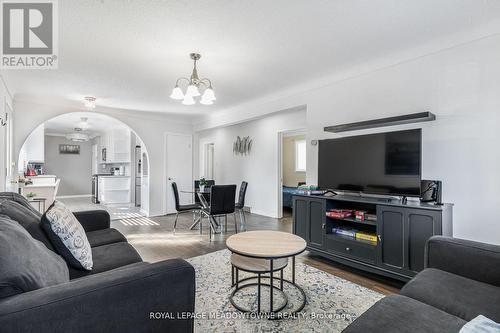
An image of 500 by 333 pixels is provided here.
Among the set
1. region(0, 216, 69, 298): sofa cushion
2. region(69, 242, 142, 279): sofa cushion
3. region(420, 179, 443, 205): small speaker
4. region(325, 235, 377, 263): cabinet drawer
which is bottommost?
region(325, 235, 377, 263): cabinet drawer

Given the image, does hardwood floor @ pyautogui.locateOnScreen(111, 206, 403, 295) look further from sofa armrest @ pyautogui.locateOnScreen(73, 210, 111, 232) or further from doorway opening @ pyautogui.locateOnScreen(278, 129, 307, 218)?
doorway opening @ pyautogui.locateOnScreen(278, 129, 307, 218)

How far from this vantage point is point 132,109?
548 centimetres

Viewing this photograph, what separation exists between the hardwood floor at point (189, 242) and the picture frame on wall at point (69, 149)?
632cm

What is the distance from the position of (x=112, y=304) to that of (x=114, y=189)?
313 inches

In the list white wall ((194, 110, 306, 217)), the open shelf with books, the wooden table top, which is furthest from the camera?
white wall ((194, 110, 306, 217))

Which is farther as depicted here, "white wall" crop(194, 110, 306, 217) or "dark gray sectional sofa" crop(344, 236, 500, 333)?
"white wall" crop(194, 110, 306, 217)

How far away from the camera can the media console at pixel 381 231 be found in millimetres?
2336

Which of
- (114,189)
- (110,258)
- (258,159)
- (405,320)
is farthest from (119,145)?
(405,320)

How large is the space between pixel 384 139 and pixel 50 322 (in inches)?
119

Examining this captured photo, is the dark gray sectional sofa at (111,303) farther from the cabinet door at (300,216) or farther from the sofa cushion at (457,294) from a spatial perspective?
the cabinet door at (300,216)

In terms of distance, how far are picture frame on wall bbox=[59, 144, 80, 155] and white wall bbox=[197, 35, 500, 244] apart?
10.9 metres

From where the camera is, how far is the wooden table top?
1978 mm

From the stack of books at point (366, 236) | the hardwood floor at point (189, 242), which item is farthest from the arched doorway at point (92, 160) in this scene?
the stack of books at point (366, 236)

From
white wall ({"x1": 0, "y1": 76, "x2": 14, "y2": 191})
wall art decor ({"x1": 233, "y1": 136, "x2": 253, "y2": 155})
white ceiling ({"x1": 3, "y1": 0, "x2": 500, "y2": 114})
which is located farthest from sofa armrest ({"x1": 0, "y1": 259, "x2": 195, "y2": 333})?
wall art decor ({"x1": 233, "y1": 136, "x2": 253, "y2": 155})
